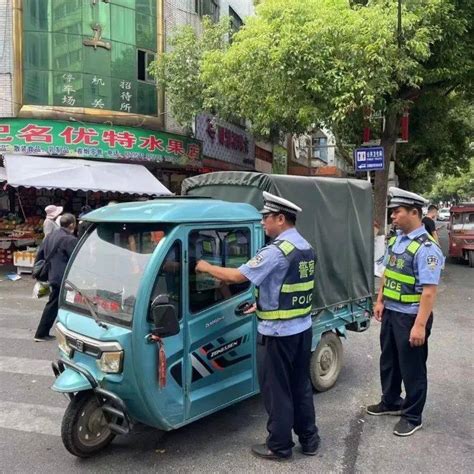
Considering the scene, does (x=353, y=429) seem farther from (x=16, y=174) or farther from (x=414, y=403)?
(x=16, y=174)

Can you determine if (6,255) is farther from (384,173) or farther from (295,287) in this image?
(295,287)

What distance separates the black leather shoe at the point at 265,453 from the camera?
3461 mm

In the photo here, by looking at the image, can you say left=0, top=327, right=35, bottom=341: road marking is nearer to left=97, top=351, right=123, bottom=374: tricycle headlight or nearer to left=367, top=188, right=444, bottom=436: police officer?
left=97, top=351, right=123, bottom=374: tricycle headlight

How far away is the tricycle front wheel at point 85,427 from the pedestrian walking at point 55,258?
324cm

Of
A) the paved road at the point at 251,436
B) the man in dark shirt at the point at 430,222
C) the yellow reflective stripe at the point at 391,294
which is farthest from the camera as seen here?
the man in dark shirt at the point at 430,222

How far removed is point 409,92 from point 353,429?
967cm

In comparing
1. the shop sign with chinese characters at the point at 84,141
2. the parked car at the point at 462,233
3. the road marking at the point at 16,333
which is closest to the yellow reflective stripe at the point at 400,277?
the road marking at the point at 16,333

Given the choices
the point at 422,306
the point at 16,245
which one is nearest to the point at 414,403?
the point at 422,306

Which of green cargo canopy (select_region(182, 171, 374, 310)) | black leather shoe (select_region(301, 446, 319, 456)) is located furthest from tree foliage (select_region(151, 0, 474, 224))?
black leather shoe (select_region(301, 446, 319, 456))

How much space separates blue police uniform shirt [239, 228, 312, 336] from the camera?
3.26 meters

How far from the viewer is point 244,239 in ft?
13.1

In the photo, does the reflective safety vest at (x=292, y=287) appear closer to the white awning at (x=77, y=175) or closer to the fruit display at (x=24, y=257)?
the white awning at (x=77, y=175)

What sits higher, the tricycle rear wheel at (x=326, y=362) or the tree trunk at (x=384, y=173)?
the tree trunk at (x=384, y=173)

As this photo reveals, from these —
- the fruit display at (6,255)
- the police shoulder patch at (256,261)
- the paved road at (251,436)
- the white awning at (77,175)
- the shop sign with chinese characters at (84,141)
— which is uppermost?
the shop sign with chinese characters at (84,141)
